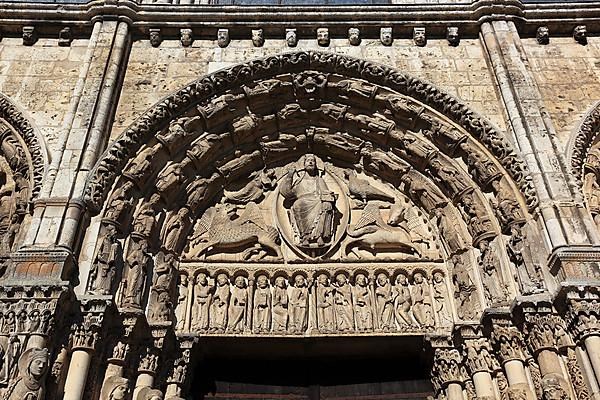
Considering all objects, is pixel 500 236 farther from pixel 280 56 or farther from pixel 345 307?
pixel 280 56

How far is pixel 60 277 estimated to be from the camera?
510 cm

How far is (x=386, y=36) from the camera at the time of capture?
25.0 ft

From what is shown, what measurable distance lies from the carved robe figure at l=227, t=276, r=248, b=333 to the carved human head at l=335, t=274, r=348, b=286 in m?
1.03

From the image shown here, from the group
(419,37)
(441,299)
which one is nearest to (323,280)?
(441,299)

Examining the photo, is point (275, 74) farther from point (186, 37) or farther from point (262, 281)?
point (262, 281)

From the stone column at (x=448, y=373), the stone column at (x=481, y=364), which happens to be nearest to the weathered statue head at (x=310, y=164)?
the stone column at (x=448, y=373)


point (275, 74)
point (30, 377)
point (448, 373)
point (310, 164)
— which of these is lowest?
point (30, 377)

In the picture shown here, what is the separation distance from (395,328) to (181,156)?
3173 mm

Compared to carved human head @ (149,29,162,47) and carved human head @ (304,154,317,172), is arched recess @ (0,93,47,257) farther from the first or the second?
carved human head @ (304,154,317,172)

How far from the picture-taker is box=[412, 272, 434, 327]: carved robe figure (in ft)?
20.4

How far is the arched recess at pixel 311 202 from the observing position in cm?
607

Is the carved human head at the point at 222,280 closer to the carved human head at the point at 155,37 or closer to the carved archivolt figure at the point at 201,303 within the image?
the carved archivolt figure at the point at 201,303

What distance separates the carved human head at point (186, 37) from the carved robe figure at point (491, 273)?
4432 millimetres

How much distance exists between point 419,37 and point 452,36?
428 millimetres
